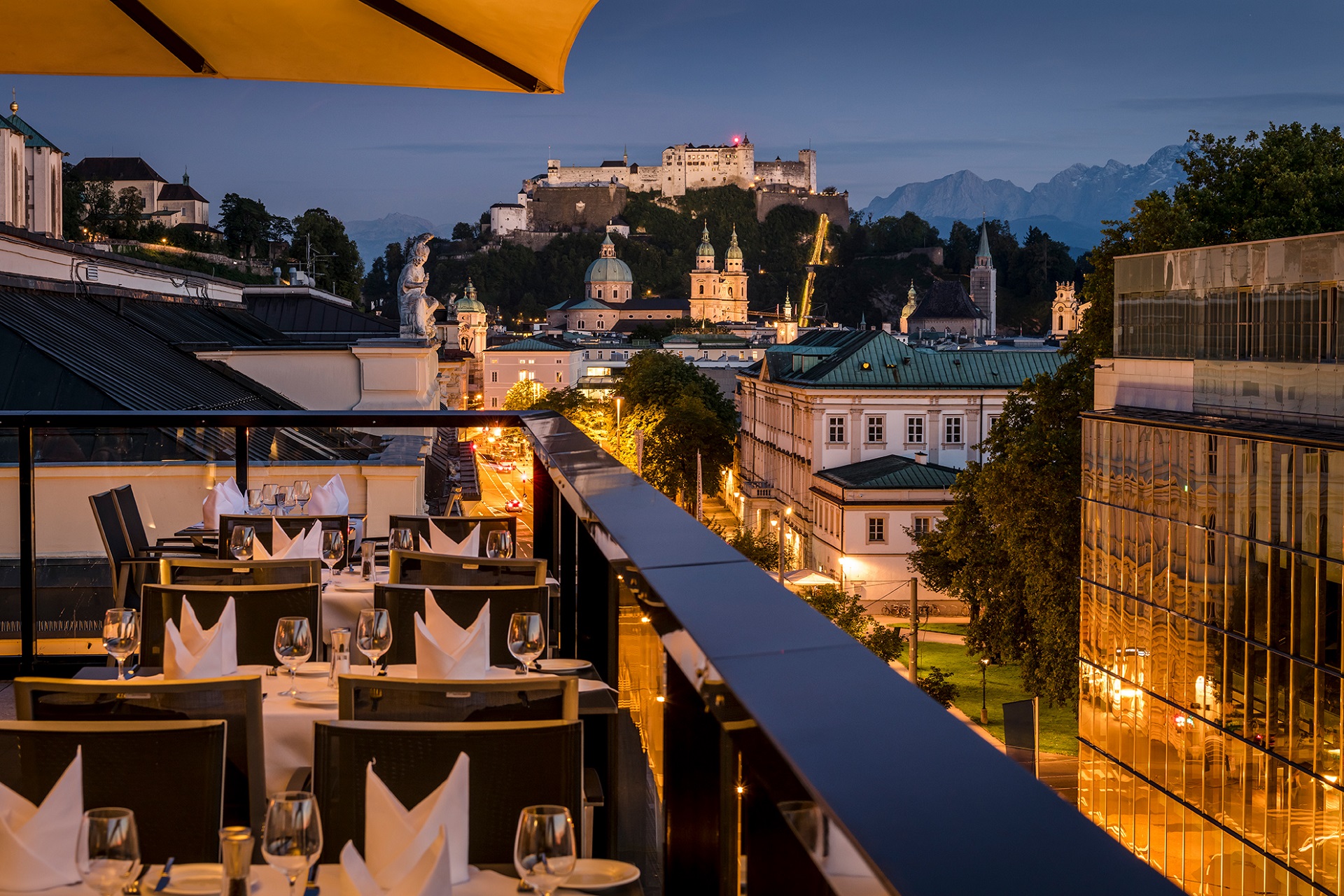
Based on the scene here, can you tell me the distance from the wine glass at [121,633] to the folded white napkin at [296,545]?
176 cm

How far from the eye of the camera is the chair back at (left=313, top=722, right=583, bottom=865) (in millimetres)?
2324

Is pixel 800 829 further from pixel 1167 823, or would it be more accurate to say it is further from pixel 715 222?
pixel 715 222

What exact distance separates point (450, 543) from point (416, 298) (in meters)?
15.2

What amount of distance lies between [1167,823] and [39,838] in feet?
73.4

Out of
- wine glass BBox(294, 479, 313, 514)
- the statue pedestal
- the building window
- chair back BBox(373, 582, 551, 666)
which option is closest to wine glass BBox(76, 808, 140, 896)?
chair back BBox(373, 582, 551, 666)

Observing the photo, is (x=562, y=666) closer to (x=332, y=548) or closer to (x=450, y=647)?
(x=450, y=647)

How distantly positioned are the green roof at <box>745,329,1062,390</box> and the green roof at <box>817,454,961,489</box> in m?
4.22

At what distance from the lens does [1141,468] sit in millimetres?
23297

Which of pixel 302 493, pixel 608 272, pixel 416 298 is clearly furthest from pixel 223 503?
pixel 608 272

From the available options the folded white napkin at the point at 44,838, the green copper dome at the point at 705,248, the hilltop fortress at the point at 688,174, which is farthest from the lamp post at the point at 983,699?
the hilltop fortress at the point at 688,174

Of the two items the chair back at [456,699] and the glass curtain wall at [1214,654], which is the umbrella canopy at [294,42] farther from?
the glass curtain wall at [1214,654]

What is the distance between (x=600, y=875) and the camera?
7.45 feet

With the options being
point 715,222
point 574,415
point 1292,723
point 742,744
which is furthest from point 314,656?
point 715,222

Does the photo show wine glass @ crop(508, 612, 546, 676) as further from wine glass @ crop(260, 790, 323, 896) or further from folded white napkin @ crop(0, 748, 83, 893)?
wine glass @ crop(260, 790, 323, 896)
